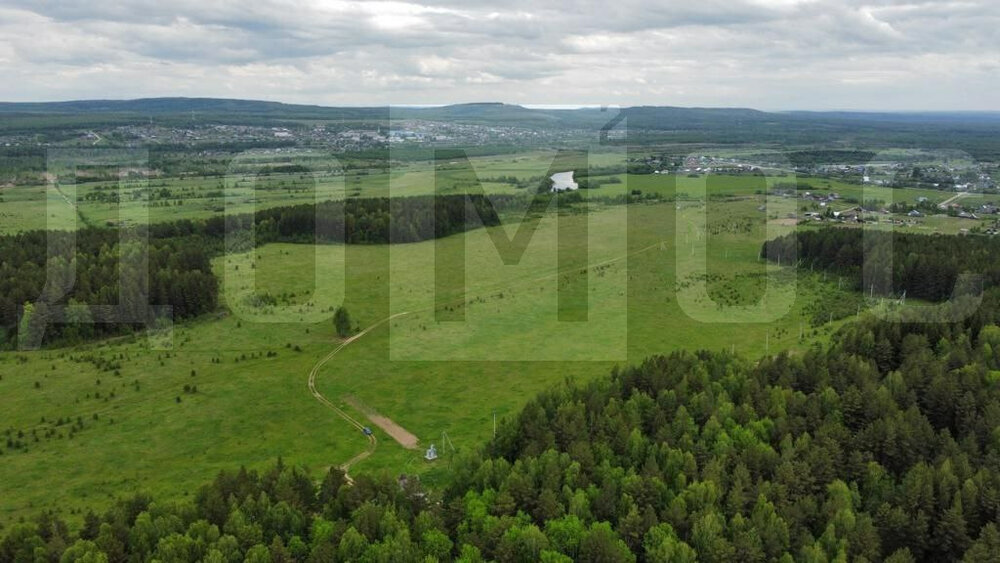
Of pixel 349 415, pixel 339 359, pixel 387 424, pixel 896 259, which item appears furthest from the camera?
pixel 896 259

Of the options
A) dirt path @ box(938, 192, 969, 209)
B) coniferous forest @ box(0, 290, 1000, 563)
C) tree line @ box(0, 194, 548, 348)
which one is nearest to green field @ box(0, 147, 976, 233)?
dirt path @ box(938, 192, 969, 209)

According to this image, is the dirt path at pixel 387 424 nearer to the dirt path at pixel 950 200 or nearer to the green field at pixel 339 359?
the green field at pixel 339 359

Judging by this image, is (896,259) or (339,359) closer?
(339,359)

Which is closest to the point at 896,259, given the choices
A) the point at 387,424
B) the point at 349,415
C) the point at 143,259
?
the point at 387,424

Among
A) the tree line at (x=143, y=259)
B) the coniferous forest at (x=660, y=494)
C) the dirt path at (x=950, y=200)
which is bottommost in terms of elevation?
the coniferous forest at (x=660, y=494)

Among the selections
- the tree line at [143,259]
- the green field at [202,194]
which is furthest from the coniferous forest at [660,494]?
the green field at [202,194]

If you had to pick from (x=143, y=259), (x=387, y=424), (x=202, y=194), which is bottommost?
(x=387, y=424)

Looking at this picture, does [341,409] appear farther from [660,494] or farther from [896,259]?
[896,259]

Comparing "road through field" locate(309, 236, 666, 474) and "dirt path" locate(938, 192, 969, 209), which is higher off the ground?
"dirt path" locate(938, 192, 969, 209)

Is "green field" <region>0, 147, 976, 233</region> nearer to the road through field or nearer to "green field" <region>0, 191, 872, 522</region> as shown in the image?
"green field" <region>0, 191, 872, 522</region>
